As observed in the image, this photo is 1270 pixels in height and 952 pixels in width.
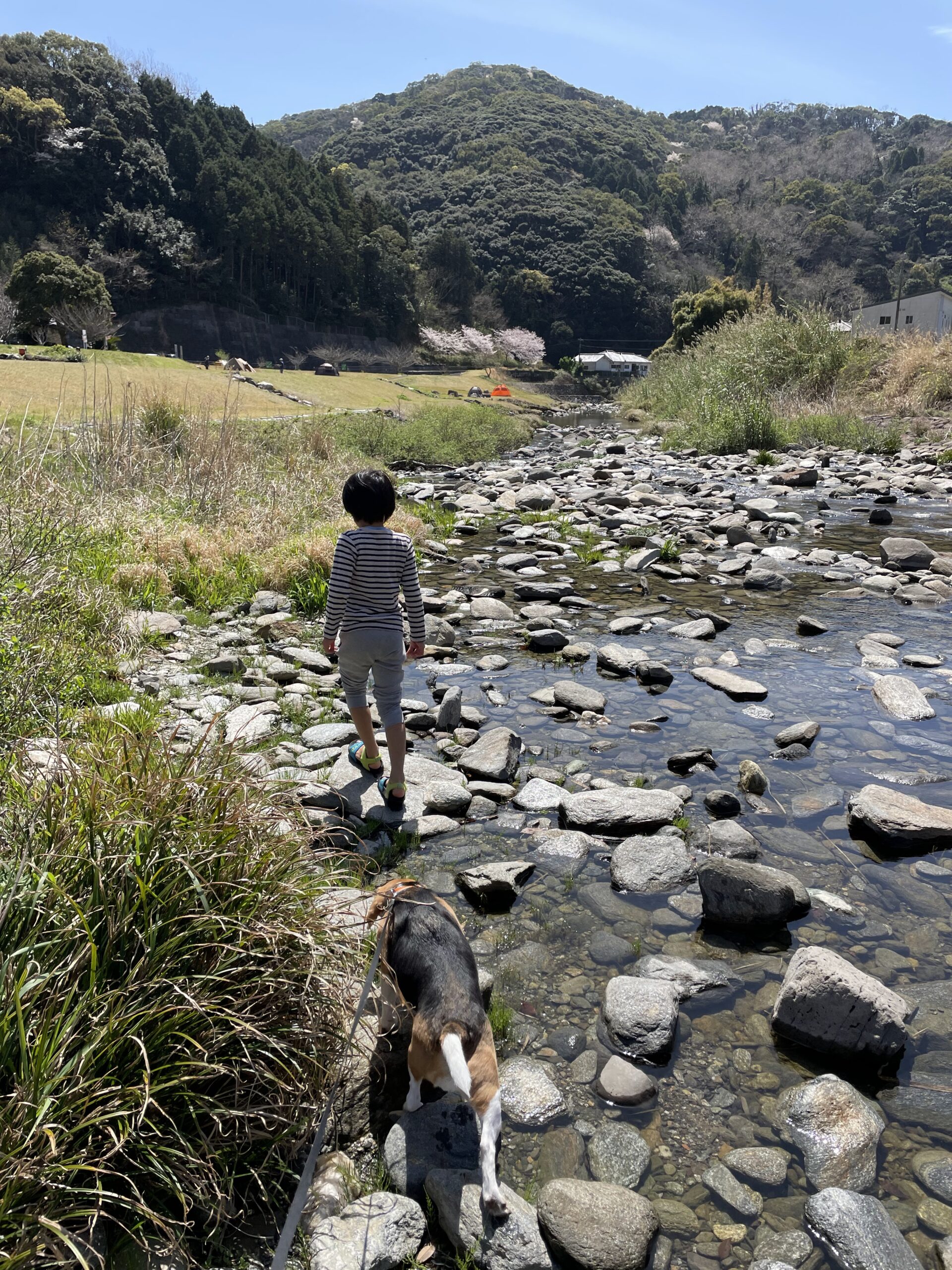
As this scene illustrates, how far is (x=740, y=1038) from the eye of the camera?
2.87 meters

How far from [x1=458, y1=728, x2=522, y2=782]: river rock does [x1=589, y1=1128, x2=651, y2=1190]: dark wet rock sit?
2.34 meters

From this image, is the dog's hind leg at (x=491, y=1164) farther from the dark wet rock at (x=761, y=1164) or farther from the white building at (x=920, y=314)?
the white building at (x=920, y=314)

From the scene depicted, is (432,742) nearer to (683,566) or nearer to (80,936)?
(80,936)

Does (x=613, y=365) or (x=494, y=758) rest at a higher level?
(x=613, y=365)

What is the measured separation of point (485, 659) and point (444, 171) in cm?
12115

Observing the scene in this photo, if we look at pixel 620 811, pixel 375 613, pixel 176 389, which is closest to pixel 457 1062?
pixel 620 811

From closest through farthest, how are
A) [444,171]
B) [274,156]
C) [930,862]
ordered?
[930,862], [274,156], [444,171]

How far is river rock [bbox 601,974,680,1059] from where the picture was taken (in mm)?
2766

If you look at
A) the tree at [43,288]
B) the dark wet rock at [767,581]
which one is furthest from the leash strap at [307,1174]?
the tree at [43,288]

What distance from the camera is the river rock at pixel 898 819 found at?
4055 millimetres

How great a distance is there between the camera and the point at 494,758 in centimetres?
480

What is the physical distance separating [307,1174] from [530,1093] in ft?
3.59

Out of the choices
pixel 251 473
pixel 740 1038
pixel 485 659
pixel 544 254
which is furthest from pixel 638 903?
pixel 544 254

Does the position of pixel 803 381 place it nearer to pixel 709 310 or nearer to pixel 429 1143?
pixel 709 310
